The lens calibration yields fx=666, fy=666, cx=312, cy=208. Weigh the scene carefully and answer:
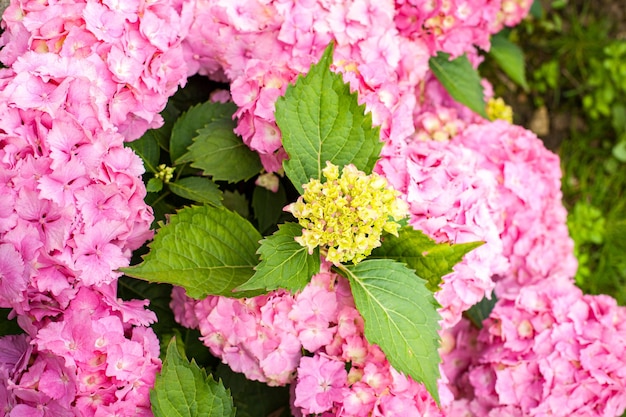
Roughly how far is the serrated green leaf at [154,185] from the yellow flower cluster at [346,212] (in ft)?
1.51

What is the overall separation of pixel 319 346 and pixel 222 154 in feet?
1.90

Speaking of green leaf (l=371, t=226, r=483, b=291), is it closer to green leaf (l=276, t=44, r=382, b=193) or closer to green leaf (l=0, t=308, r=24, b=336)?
green leaf (l=276, t=44, r=382, b=193)

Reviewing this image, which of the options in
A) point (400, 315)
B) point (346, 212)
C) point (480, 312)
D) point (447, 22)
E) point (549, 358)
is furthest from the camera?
point (480, 312)

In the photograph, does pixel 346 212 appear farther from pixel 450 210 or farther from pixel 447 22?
pixel 447 22

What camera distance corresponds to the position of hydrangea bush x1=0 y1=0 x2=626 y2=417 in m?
1.49

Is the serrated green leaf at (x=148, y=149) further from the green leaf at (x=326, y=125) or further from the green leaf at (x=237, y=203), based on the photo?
the green leaf at (x=326, y=125)

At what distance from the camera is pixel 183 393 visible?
Result: 161 cm

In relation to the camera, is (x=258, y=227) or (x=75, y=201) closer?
(x=75, y=201)

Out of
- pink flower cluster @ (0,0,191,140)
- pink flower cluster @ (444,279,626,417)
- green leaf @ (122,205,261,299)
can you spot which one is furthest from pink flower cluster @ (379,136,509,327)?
pink flower cluster @ (0,0,191,140)

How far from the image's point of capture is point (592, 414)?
195 centimetres

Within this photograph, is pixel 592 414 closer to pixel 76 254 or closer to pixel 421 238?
pixel 421 238

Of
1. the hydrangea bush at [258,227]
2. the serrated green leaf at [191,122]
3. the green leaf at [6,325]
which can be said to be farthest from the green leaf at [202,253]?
the green leaf at [6,325]

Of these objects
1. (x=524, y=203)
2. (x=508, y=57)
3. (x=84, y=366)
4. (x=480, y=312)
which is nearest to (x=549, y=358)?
(x=480, y=312)

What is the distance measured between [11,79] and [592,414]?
71.2 inches
